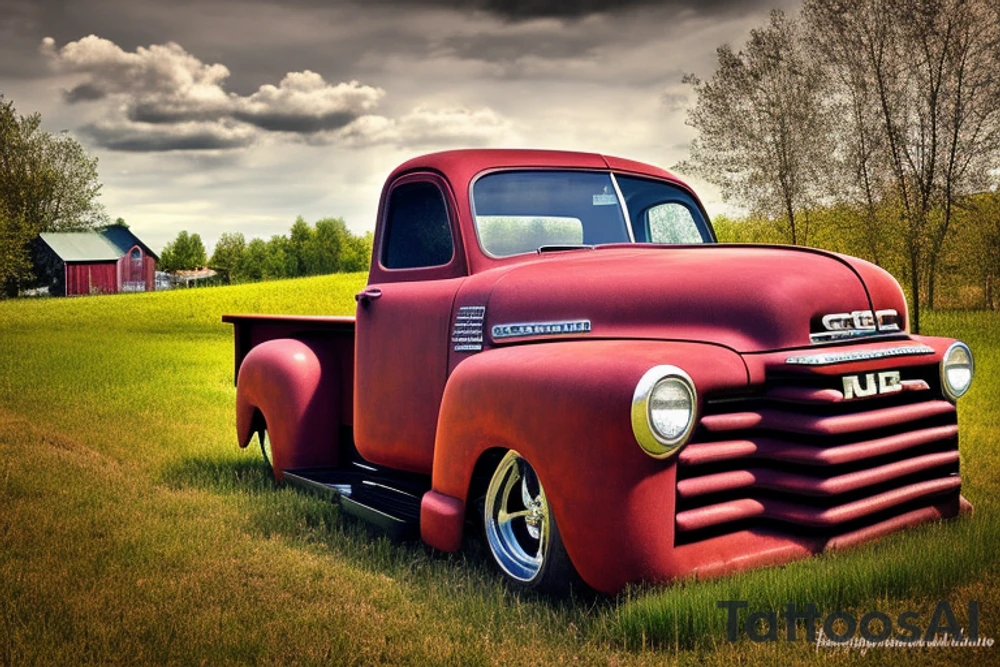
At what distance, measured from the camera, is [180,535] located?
554 cm

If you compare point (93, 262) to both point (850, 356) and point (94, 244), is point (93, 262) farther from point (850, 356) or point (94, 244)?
point (850, 356)

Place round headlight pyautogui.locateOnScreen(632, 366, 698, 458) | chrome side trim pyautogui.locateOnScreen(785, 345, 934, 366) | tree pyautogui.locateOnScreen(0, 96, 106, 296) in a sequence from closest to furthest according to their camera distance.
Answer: round headlight pyautogui.locateOnScreen(632, 366, 698, 458) < chrome side trim pyautogui.locateOnScreen(785, 345, 934, 366) < tree pyautogui.locateOnScreen(0, 96, 106, 296)

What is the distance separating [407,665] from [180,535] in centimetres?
240

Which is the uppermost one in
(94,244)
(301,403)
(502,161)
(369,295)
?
(94,244)

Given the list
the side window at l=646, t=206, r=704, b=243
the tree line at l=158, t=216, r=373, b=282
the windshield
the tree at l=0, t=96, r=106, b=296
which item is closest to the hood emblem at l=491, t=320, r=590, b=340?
the windshield

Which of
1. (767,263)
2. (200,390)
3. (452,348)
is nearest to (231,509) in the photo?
(452,348)

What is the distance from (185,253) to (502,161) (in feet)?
437

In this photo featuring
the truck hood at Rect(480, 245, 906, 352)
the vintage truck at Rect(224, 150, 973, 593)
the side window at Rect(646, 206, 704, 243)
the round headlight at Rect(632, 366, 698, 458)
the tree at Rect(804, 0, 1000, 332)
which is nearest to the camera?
the round headlight at Rect(632, 366, 698, 458)

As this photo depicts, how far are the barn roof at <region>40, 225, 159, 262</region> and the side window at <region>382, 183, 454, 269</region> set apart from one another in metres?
60.7

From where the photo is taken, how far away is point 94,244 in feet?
211

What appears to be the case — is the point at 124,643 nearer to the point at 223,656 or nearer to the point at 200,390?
the point at 223,656

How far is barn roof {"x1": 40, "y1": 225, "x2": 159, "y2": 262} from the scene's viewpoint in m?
62.1

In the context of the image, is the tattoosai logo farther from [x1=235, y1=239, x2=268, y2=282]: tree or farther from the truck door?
[x1=235, y1=239, x2=268, y2=282]: tree

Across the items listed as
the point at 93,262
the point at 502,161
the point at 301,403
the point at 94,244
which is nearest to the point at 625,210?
the point at 502,161
